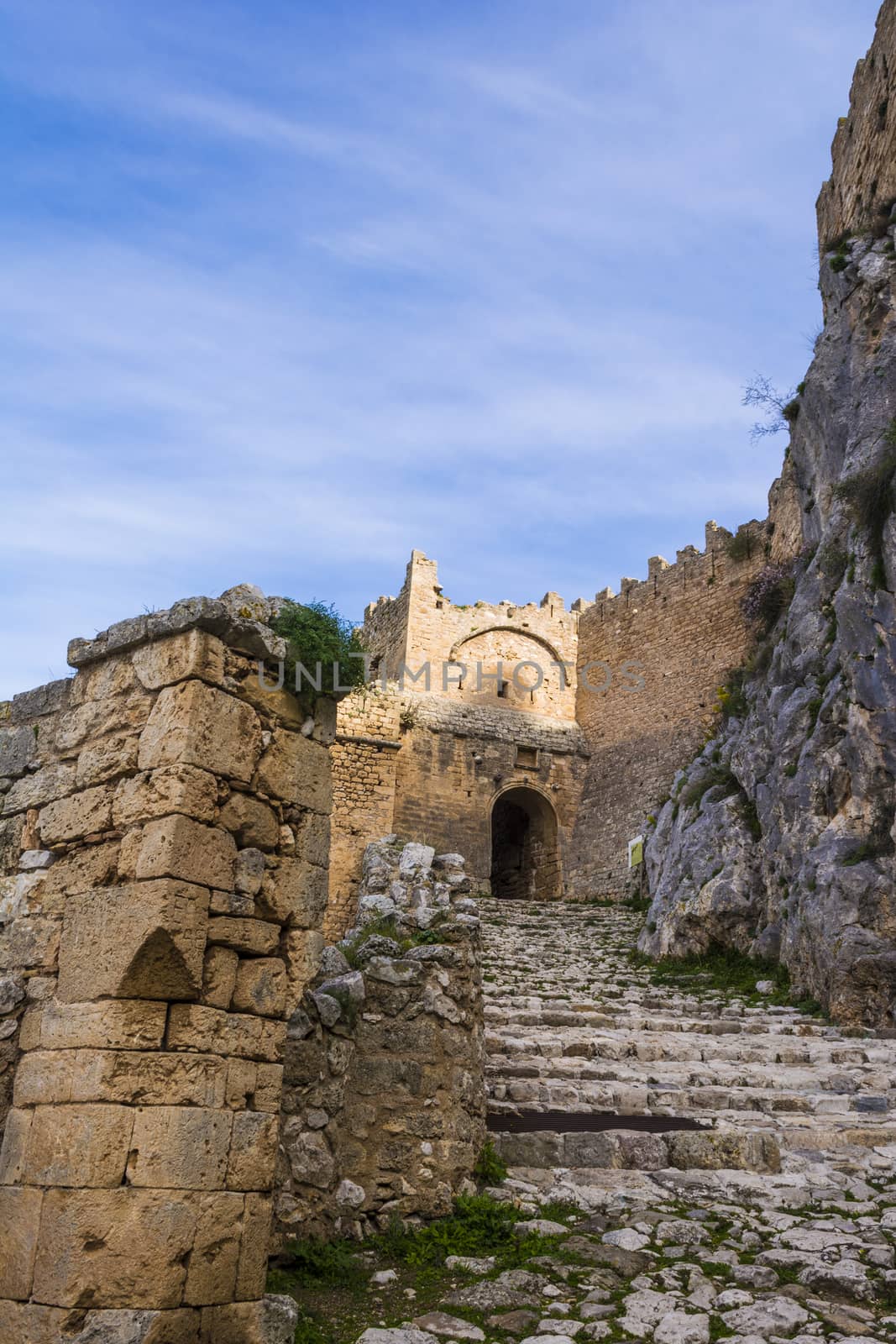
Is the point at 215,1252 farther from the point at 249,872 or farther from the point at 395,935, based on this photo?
the point at 395,935

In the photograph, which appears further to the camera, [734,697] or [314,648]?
[734,697]

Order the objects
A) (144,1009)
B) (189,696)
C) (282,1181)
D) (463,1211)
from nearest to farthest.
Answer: (144,1009) → (189,696) → (282,1181) → (463,1211)

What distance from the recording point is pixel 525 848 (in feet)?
84.1

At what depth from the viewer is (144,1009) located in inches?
174

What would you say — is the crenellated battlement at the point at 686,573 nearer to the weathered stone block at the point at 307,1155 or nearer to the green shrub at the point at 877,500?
the green shrub at the point at 877,500

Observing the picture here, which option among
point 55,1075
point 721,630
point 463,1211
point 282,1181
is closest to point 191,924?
point 55,1075

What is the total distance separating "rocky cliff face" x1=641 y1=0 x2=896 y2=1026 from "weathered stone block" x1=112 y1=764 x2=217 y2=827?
913 cm

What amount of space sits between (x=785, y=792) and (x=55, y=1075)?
11.9 metres

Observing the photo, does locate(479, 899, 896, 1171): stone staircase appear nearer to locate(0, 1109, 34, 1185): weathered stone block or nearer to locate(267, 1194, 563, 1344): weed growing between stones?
locate(267, 1194, 563, 1344): weed growing between stones

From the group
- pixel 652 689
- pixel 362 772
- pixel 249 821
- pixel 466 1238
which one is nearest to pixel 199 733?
pixel 249 821

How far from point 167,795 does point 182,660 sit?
63 centimetres

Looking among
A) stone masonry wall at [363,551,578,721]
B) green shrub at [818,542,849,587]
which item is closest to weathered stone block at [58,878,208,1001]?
green shrub at [818,542,849,587]

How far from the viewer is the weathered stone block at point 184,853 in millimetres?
4527

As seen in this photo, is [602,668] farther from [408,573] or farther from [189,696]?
[189,696]
